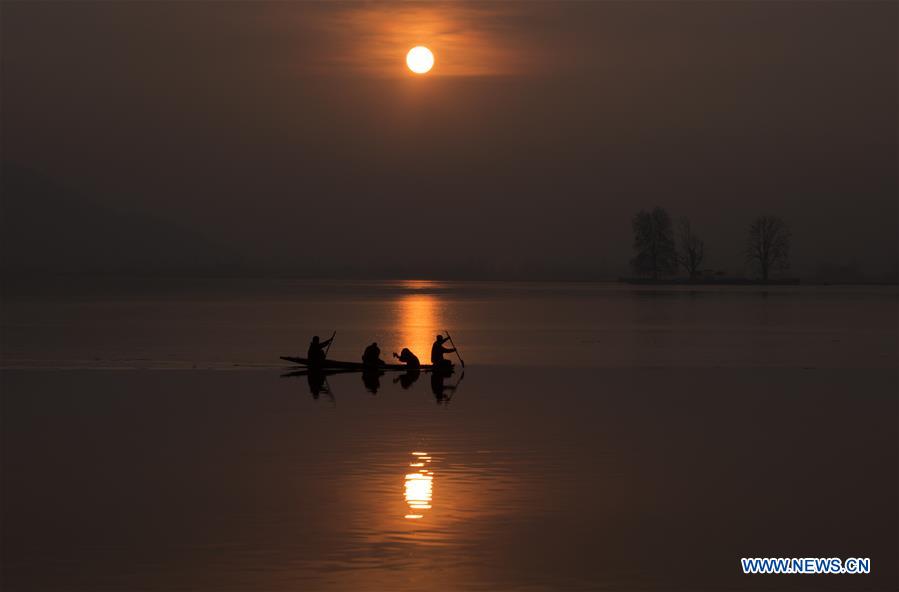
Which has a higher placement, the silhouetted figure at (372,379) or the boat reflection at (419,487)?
the silhouetted figure at (372,379)

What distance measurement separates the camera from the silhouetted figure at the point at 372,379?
139ft

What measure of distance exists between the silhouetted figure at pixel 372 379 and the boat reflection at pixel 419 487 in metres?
15.7

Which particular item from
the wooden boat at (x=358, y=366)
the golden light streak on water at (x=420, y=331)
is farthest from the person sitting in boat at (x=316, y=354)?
the golden light streak on water at (x=420, y=331)

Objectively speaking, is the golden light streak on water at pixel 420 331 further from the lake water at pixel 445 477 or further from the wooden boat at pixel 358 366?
the lake water at pixel 445 477

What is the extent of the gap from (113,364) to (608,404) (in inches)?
973

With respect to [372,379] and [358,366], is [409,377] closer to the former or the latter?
[372,379]

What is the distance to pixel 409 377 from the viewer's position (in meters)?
46.9

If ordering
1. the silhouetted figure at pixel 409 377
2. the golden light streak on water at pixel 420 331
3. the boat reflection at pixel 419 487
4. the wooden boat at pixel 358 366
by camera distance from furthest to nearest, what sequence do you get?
the golden light streak on water at pixel 420 331 < the wooden boat at pixel 358 366 < the silhouetted figure at pixel 409 377 < the boat reflection at pixel 419 487

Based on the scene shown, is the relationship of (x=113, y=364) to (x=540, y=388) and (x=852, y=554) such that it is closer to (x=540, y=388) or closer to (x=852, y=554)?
(x=540, y=388)

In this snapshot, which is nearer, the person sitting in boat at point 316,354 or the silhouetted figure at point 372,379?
the silhouetted figure at point 372,379

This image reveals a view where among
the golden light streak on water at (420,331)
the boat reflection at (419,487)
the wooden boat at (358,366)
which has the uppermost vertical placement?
the golden light streak on water at (420,331)

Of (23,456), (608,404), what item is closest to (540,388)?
(608,404)

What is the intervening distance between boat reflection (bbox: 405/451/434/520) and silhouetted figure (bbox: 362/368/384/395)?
51.5ft

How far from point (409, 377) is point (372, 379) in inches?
75.8
